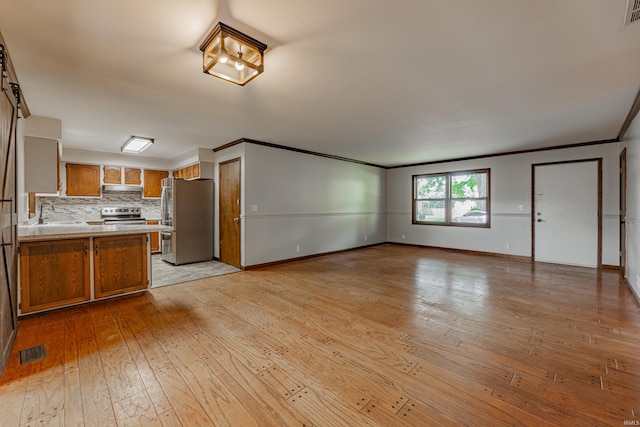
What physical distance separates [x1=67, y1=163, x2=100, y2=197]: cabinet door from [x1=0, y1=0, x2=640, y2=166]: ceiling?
190 cm

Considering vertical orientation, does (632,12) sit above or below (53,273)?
above

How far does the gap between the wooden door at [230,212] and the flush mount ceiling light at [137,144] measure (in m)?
1.39

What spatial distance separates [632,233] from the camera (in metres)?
3.70

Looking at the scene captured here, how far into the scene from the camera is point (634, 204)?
3572mm

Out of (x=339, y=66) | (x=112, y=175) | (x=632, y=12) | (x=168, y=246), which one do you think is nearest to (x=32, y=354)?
(x=339, y=66)

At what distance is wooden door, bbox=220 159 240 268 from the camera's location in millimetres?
5250

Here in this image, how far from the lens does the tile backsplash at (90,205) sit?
19.5 ft

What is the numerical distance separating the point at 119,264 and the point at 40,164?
182 centimetres

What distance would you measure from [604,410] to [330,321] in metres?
1.97

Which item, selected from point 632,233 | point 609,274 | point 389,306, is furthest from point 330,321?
point 609,274

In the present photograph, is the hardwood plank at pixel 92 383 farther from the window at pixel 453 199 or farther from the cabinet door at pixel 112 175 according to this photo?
the window at pixel 453 199

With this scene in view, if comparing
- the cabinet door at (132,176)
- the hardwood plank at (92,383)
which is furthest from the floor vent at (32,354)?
the cabinet door at (132,176)

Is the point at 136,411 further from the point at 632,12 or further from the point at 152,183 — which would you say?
the point at 152,183

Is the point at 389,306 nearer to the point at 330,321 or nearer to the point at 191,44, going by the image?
the point at 330,321
